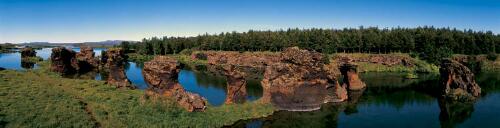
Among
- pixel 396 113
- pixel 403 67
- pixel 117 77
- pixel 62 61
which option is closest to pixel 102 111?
pixel 117 77

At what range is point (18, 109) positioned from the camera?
4531cm

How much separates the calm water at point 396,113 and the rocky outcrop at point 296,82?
200cm

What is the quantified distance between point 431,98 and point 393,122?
21.5 meters

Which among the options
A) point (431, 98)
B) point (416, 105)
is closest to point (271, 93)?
point (416, 105)

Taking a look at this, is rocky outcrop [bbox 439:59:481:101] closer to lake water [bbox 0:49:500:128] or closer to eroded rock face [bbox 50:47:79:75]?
lake water [bbox 0:49:500:128]

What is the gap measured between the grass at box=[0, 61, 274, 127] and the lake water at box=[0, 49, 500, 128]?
9.71 ft

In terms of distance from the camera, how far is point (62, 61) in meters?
101

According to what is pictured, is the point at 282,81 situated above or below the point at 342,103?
above

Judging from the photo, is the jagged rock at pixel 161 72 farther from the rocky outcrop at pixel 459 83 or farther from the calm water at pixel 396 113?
the rocky outcrop at pixel 459 83

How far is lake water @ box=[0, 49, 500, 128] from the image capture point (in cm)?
4880

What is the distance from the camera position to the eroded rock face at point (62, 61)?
3895 inches

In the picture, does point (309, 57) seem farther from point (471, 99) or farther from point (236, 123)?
point (471, 99)

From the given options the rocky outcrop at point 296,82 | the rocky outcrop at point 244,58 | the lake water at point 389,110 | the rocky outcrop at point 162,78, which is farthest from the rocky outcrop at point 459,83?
the rocky outcrop at point 244,58

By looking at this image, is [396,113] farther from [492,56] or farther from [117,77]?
[492,56]
